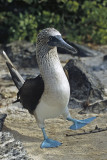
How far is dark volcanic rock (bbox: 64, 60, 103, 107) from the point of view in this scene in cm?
580

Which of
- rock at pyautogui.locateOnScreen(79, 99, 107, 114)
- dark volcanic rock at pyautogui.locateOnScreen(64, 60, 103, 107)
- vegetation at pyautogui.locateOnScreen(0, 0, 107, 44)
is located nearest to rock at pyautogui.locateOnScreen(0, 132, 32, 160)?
rock at pyautogui.locateOnScreen(79, 99, 107, 114)

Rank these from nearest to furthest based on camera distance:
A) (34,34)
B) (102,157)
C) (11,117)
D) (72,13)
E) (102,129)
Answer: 1. (102,157)
2. (102,129)
3. (11,117)
4. (34,34)
5. (72,13)

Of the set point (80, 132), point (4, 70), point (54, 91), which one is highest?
point (54, 91)

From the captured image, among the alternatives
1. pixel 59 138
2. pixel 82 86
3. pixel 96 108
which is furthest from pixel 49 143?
pixel 82 86

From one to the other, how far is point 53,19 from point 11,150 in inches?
242

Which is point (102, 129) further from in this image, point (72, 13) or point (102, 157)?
point (72, 13)

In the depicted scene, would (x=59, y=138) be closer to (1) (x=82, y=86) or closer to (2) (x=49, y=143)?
(2) (x=49, y=143)

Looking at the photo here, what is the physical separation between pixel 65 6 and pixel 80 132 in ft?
18.7

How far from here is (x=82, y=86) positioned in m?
5.95

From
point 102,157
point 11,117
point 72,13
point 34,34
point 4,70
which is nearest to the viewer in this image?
point 102,157

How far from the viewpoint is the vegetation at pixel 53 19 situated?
9.43 meters

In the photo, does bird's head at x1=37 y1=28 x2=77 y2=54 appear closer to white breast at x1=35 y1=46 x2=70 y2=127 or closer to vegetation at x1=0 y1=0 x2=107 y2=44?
white breast at x1=35 y1=46 x2=70 y2=127

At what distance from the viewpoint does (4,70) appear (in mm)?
7762

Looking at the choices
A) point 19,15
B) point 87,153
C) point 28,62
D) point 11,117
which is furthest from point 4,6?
point 87,153
